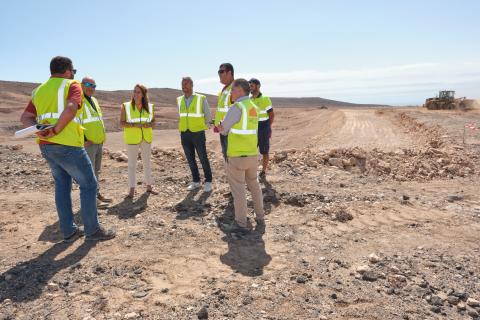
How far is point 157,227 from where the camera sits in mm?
4902

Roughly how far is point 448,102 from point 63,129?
36.5m

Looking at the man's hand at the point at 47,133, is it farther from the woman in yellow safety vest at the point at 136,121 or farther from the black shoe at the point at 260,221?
the black shoe at the point at 260,221

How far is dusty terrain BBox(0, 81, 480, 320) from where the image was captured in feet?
10.6

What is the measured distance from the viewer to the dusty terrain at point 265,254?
10.6 feet

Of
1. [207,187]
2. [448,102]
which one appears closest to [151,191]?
[207,187]

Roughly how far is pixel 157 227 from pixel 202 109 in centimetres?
207

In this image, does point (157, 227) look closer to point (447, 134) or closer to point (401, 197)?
point (401, 197)

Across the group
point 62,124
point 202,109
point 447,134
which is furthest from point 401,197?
point 447,134

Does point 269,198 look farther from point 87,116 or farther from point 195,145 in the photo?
point 87,116

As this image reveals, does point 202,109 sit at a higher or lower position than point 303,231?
higher

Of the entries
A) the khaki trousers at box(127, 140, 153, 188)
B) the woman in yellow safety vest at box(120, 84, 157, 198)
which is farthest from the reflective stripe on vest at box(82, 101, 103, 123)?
the khaki trousers at box(127, 140, 153, 188)

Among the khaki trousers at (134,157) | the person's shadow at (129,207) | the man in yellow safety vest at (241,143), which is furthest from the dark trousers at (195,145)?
the man in yellow safety vest at (241,143)

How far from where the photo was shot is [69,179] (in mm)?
4277

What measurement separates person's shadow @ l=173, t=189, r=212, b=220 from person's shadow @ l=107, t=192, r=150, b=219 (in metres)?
0.51
